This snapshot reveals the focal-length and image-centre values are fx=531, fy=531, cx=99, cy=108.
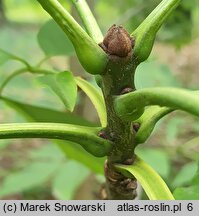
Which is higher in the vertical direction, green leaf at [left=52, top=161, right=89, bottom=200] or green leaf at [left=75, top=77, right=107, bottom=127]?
green leaf at [left=75, top=77, right=107, bottom=127]

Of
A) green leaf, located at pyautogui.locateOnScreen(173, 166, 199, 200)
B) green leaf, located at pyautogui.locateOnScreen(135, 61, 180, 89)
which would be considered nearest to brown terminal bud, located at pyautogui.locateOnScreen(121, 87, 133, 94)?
green leaf, located at pyautogui.locateOnScreen(173, 166, 199, 200)

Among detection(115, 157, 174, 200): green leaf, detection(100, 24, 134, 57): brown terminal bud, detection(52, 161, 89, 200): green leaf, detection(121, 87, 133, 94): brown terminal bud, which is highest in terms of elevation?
detection(100, 24, 134, 57): brown terminal bud

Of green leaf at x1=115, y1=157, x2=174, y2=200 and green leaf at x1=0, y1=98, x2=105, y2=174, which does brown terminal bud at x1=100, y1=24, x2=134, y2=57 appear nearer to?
green leaf at x1=115, y1=157, x2=174, y2=200

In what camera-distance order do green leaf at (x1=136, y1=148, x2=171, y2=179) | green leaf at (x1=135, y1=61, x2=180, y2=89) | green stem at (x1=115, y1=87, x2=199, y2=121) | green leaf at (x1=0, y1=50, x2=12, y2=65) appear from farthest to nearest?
green leaf at (x1=136, y1=148, x2=171, y2=179) → green leaf at (x1=135, y1=61, x2=180, y2=89) → green leaf at (x1=0, y1=50, x2=12, y2=65) → green stem at (x1=115, y1=87, x2=199, y2=121)

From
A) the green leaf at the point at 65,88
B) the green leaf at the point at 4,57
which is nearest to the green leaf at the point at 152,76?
the green leaf at the point at 4,57

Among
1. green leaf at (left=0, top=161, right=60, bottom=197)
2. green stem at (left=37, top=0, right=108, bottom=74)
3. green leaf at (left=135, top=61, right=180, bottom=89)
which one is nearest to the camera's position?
green stem at (left=37, top=0, right=108, bottom=74)

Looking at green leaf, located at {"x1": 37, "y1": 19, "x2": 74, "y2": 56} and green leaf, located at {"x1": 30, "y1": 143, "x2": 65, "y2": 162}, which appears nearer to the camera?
green leaf, located at {"x1": 37, "y1": 19, "x2": 74, "y2": 56}

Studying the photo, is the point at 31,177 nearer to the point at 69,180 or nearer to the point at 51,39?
the point at 69,180
